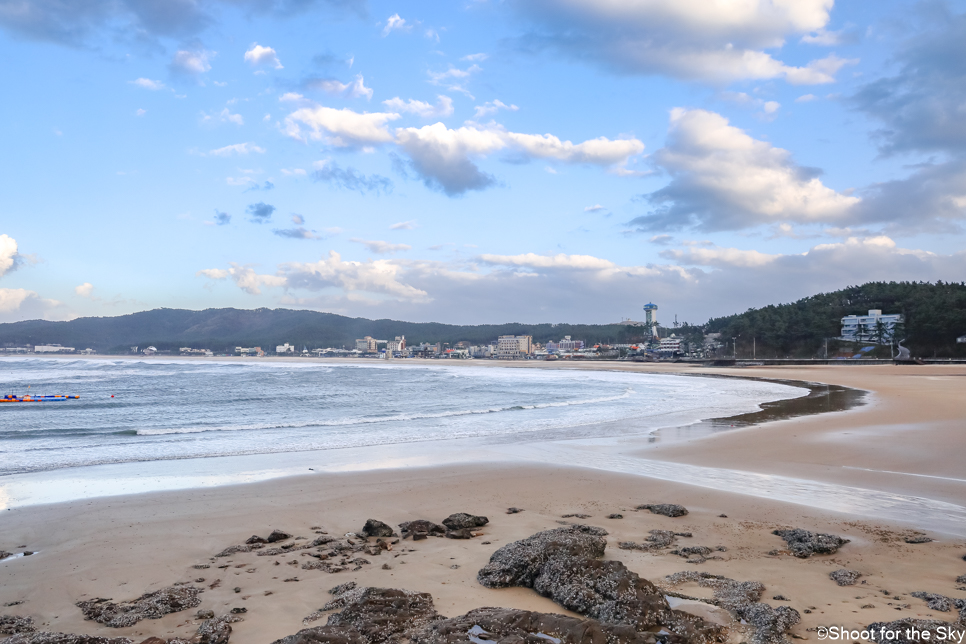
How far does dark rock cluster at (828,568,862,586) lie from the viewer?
4527mm

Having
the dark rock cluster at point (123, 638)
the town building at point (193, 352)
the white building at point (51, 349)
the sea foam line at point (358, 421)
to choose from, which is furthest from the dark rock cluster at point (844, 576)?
the white building at point (51, 349)

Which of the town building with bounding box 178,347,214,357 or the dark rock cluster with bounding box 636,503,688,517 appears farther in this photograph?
the town building with bounding box 178,347,214,357

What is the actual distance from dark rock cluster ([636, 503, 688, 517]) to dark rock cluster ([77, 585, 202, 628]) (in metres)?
5.35

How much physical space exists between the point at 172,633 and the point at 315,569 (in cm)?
144

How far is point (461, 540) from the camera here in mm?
6125

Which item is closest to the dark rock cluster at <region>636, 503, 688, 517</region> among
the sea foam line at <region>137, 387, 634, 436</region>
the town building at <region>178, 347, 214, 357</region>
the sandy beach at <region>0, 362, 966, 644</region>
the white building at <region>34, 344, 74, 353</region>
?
the sandy beach at <region>0, 362, 966, 644</region>

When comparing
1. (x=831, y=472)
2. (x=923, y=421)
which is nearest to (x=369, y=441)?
(x=831, y=472)

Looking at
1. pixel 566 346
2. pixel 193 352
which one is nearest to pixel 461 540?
pixel 193 352

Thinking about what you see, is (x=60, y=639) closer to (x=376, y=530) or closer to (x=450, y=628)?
(x=450, y=628)

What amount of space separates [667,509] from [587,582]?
137 inches

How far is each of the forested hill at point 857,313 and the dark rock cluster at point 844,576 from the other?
87.8 m

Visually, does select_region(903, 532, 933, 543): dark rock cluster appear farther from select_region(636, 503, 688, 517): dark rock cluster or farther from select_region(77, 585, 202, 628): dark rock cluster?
select_region(77, 585, 202, 628): dark rock cluster

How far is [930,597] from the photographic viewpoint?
4121 mm

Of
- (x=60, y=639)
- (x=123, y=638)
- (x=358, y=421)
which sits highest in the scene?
(x=60, y=639)
